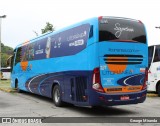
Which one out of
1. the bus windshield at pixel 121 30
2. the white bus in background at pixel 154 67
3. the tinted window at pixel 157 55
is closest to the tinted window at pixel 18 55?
the white bus in background at pixel 154 67

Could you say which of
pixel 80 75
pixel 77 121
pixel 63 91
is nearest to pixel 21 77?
pixel 63 91

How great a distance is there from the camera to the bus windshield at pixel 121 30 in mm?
10984

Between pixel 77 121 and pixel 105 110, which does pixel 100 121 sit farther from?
pixel 105 110

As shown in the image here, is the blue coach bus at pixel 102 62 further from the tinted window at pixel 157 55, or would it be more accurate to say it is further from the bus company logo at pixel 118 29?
the tinted window at pixel 157 55

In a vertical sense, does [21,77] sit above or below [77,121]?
above

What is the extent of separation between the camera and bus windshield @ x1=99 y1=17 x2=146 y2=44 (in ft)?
36.0

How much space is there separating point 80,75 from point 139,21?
9.66ft

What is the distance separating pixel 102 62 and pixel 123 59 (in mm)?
870

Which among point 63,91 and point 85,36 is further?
point 63,91

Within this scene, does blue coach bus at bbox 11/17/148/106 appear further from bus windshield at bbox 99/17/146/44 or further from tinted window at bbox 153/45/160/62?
tinted window at bbox 153/45/160/62

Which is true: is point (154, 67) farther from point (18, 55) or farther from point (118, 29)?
point (18, 55)

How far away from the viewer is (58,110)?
12531 millimetres

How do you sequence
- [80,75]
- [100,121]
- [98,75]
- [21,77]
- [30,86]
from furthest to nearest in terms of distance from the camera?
[21,77], [30,86], [80,75], [98,75], [100,121]

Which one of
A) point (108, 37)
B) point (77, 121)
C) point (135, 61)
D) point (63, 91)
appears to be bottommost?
point (77, 121)
